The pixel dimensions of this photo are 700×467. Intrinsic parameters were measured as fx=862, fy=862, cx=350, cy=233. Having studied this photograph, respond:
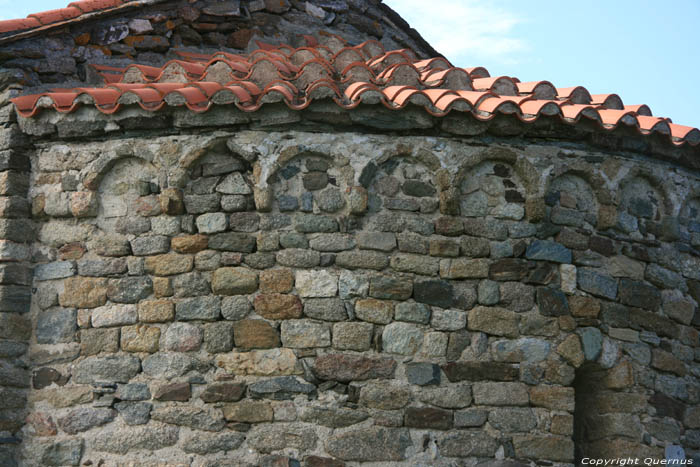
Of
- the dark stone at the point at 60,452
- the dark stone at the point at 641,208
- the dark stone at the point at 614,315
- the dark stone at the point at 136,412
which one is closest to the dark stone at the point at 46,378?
the dark stone at the point at 60,452

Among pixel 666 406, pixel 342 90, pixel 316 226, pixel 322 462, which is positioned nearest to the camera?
pixel 322 462

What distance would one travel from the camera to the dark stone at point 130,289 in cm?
500

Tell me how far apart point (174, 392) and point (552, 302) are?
221cm

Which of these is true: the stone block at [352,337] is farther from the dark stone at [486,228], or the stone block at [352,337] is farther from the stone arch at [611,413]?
the stone arch at [611,413]

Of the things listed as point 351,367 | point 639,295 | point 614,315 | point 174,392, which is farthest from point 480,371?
point 174,392

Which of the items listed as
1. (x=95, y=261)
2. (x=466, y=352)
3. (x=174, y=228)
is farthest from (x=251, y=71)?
(x=466, y=352)

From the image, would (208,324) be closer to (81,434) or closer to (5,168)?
(81,434)

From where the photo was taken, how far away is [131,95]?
5.02m

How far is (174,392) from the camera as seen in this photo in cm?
479

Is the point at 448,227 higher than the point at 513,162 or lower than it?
lower

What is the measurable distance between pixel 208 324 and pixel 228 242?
1.58 ft

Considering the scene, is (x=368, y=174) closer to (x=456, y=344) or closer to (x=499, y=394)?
(x=456, y=344)

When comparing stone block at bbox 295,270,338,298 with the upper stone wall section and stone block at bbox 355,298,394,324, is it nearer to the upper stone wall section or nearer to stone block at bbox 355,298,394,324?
stone block at bbox 355,298,394,324

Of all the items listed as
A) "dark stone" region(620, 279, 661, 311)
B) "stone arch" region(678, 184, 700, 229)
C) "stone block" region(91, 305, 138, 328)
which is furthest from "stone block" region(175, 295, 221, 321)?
"stone arch" region(678, 184, 700, 229)
